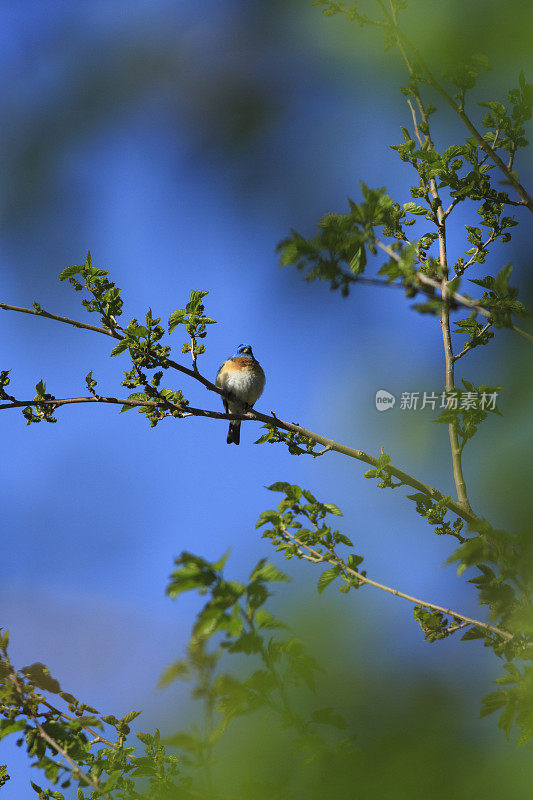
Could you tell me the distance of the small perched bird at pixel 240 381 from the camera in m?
8.83

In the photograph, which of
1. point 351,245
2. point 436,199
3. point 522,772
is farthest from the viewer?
point 436,199

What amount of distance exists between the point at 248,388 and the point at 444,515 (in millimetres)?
5416

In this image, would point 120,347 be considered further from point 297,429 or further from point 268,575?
point 268,575

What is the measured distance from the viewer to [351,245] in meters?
2.32

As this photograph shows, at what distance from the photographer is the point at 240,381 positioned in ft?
29.0

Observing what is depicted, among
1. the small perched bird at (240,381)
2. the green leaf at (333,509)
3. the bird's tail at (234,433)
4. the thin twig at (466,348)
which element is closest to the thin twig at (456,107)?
the thin twig at (466,348)

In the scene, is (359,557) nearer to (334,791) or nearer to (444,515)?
(444,515)

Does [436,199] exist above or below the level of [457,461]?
above

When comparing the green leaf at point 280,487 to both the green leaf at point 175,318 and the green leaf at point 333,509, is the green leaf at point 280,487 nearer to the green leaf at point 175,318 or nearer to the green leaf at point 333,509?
the green leaf at point 333,509

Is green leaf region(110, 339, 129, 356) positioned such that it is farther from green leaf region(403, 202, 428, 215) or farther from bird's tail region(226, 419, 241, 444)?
bird's tail region(226, 419, 241, 444)

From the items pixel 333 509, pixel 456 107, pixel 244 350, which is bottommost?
pixel 333 509

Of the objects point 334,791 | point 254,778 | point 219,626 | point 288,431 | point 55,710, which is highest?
point 288,431

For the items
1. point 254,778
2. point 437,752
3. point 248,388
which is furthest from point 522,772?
point 248,388

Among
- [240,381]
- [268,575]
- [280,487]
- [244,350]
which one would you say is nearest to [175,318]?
[280,487]
